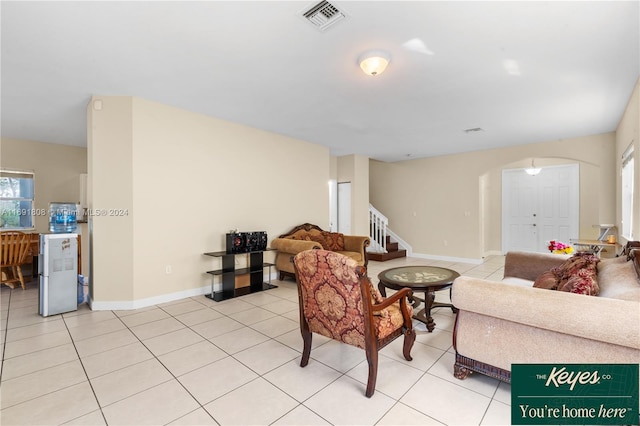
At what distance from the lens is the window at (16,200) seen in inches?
217

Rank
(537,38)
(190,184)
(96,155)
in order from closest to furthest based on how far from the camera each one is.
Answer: (537,38)
(96,155)
(190,184)

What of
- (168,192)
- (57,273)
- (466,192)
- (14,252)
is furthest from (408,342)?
(14,252)

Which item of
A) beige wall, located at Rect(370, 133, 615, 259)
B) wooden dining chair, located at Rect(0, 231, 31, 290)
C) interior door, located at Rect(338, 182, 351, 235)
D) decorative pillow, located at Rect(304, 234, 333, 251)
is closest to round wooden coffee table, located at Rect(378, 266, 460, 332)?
decorative pillow, located at Rect(304, 234, 333, 251)

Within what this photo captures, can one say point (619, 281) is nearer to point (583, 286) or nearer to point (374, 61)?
point (583, 286)

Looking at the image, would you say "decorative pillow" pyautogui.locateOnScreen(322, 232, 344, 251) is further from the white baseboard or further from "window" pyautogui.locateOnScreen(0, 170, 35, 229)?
"window" pyautogui.locateOnScreen(0, 170, 35, 229)

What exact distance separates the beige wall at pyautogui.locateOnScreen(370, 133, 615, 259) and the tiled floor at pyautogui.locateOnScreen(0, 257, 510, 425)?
14.4 feet

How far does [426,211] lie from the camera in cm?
780

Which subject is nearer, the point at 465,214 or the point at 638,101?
the point at 638,101

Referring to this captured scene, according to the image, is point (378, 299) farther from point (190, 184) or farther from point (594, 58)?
point (190, 184)

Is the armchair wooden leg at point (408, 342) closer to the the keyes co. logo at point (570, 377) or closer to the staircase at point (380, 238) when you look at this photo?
the the keyes co. logo at point (570, 377)

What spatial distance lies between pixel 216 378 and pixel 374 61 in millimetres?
2943

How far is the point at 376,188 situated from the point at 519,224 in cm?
385

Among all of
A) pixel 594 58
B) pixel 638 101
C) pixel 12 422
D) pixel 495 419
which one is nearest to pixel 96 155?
pixel 12 422

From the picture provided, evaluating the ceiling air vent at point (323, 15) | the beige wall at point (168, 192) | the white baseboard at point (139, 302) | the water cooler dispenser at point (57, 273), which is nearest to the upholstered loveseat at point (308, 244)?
the beige wall at point (168, 192)
